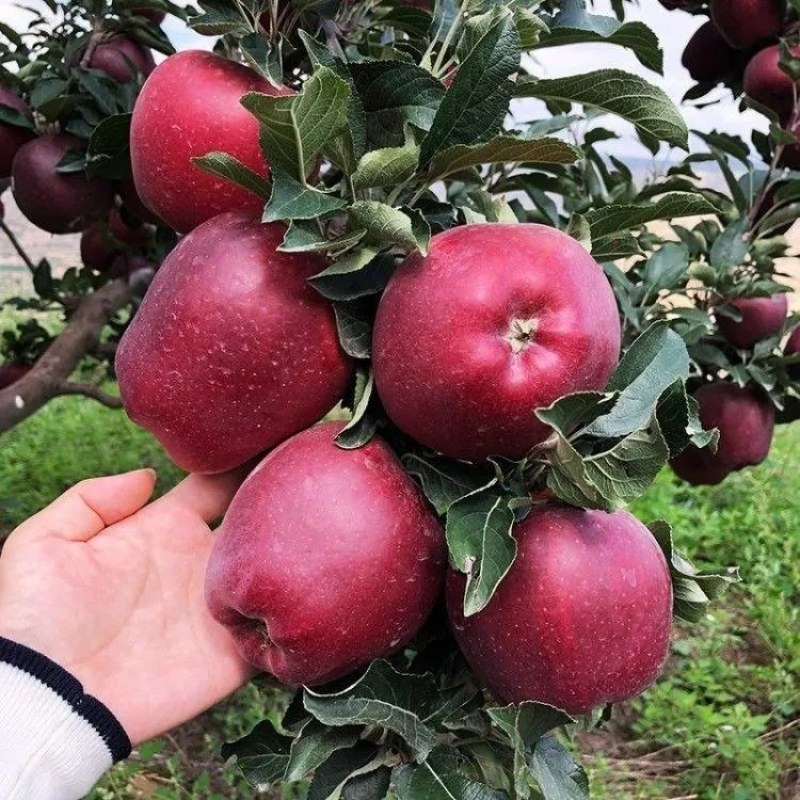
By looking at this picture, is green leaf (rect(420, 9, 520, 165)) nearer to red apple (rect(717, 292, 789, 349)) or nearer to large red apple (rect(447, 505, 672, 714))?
large red apple (rect(447, 505, 672, 714))

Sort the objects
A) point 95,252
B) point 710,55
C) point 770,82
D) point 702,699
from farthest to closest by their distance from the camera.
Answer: point 702,699, point 95,252, point 710,55, point 770,82

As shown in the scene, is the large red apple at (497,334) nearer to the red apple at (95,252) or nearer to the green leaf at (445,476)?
the green leaf at (445,476)

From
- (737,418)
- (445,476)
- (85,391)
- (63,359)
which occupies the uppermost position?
(445,476)

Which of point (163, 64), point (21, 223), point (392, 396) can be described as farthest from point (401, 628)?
point (21, 223)

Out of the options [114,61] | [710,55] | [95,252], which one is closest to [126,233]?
[95,252]

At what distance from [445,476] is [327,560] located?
0.12 metres

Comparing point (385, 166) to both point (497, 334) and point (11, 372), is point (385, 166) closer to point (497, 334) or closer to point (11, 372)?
point (497, 334)

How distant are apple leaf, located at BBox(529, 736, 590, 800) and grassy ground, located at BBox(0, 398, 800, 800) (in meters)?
1.39

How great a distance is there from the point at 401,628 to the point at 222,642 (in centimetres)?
28

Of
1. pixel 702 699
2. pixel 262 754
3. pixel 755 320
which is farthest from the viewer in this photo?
pixel 702 699

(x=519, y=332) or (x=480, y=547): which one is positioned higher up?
(x=519, y=332)

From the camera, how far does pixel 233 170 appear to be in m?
0.69

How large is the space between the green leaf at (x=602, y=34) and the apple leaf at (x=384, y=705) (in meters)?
0.62

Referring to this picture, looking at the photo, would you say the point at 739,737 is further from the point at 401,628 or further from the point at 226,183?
the point at 226,183
